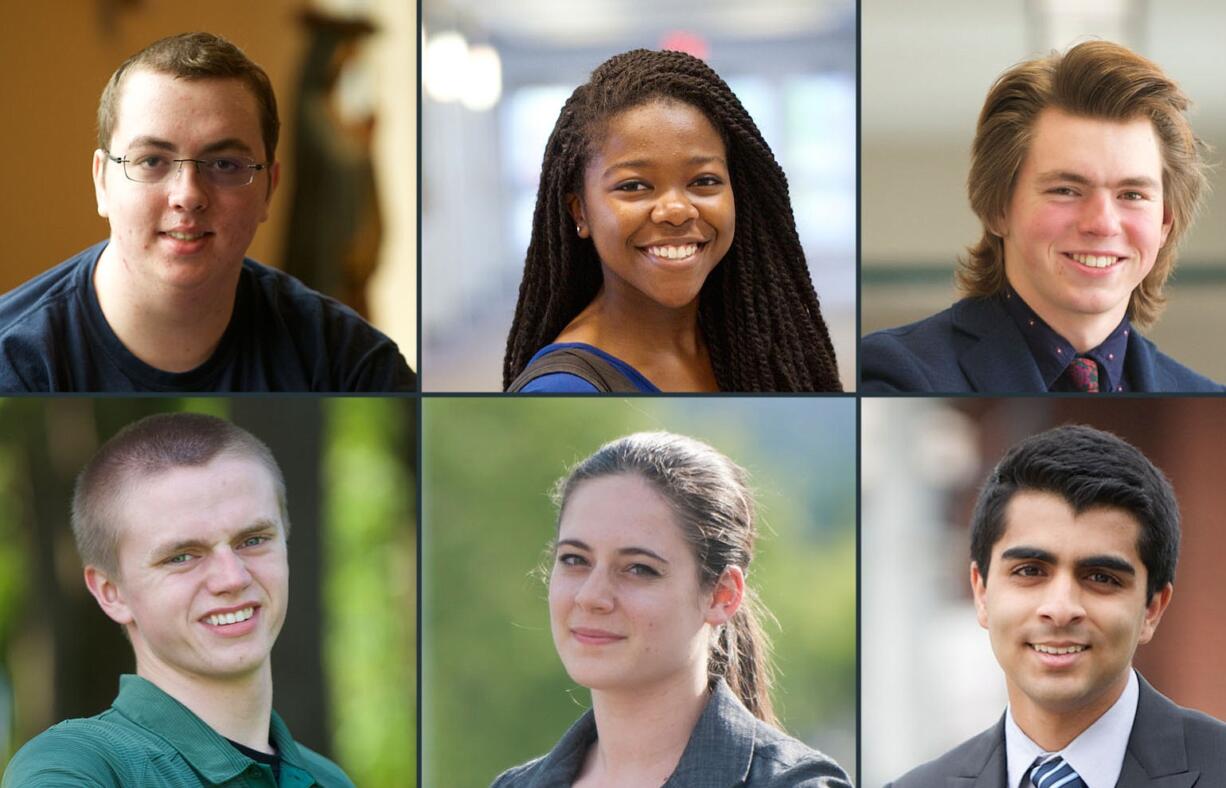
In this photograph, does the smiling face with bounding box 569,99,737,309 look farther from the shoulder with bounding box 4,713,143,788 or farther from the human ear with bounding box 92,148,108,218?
the shoulder with bounding box 4,713,143,788

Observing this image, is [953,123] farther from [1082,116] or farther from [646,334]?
[646,334]

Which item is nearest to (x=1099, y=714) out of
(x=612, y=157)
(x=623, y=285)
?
(x=623, y=285)

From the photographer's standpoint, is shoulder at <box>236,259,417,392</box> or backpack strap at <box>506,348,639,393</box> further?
shoulder at <box>236,259,417,392</box>

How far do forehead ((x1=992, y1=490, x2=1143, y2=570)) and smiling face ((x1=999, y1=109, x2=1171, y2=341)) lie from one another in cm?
37

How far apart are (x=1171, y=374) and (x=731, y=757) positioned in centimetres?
120

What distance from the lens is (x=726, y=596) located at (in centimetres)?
309

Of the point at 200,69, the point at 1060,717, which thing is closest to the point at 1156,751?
the point at 1060,717

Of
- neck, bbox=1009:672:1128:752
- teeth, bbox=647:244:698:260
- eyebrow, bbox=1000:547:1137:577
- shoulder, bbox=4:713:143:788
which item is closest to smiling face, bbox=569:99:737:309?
teeth, bbox=647:244:698:260

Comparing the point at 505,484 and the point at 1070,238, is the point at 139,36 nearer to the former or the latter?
the point at 505,484

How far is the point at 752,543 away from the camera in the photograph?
311 centimetres

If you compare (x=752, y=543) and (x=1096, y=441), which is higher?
(x=1096, y=441)

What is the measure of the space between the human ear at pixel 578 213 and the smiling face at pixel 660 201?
15 millimetres

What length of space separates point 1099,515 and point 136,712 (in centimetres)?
202

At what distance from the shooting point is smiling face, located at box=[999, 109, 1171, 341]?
305 cm
